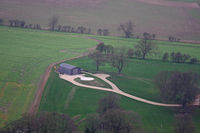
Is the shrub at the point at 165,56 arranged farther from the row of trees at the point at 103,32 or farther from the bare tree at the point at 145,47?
the row of trees at the point at 103,32

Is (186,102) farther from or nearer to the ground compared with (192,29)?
nearer to the ground

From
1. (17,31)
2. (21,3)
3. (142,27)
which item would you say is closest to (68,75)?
(17,31)

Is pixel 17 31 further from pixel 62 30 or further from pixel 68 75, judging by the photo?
pixel 68 75

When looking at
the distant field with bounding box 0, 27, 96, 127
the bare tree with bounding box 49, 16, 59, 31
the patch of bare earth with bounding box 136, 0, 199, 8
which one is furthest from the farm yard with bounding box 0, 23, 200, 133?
the patch of bare earth with bounding box 136, 0, 199, 8

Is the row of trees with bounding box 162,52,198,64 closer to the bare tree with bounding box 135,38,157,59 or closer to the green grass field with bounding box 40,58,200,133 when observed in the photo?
the bare tree with bounding box 135,38,157,59

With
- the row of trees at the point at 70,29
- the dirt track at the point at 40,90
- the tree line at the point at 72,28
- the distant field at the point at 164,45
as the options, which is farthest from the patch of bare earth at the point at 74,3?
the dirt track at the point at 40,90

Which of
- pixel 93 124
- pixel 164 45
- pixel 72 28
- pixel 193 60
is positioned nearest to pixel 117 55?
pixel 193 60
